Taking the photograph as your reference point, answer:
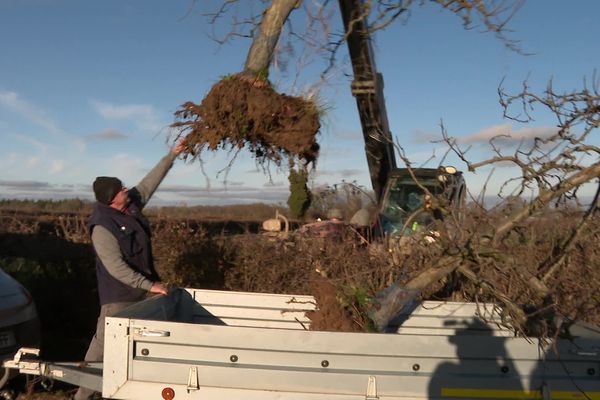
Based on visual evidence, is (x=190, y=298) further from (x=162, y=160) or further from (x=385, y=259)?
(x=385, y=259)

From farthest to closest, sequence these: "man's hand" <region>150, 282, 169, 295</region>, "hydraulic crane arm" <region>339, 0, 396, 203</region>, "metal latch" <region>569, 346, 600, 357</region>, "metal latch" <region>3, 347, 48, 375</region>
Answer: "hydraulic crane arm" <region>339, 0, 396, 203</region>, "man's hand" <region>150, 282, 169, 295</region>, "metal latch" <region>3, 347, 48, 375</region>, "metal latch" <region>569, 346, 600, 357</region>

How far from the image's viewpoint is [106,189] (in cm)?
524

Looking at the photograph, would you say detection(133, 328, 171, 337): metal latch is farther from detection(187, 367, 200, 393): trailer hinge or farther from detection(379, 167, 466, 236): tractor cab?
detection(379, 167, 466, 236): tractor cab

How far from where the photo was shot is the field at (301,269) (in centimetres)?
502

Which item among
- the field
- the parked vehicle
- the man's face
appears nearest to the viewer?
the field

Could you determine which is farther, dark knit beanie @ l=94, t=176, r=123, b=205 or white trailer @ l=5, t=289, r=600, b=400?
dark knit beanie @ l=94, t=176, r=123, b=205

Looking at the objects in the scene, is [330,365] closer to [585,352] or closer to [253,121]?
[585,352]

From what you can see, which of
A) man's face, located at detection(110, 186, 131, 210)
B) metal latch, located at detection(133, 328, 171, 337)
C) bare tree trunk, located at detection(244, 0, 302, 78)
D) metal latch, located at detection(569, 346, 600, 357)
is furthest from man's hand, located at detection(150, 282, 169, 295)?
metal latch, located at detection(569, 346, 600, 357)

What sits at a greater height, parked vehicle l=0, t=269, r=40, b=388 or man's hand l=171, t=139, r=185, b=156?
man's hand l=171, t=139, r=185, b=156

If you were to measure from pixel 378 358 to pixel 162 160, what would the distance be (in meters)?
3.27

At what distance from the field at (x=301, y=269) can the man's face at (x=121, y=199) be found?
1641 millimetres

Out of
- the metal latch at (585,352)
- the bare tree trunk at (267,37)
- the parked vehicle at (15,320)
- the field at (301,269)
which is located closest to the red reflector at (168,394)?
the field at (301,269)

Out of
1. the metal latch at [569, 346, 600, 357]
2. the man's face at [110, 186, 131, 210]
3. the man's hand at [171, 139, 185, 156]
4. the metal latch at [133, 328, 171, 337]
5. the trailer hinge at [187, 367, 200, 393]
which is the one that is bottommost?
the trailer hinge at [187, 367, 200, 393]

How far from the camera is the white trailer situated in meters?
3.87
